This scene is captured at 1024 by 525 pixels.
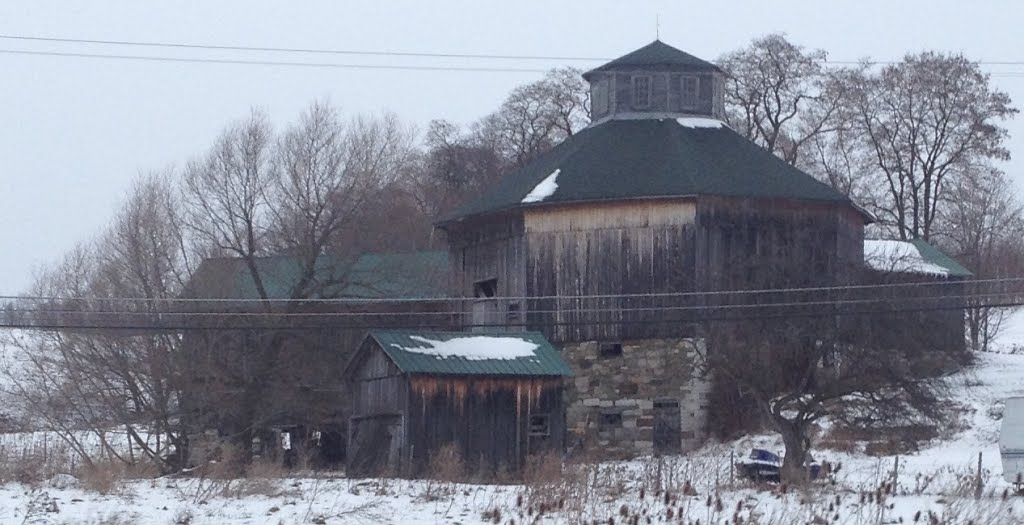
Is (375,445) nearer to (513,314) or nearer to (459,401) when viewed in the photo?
(459,401)

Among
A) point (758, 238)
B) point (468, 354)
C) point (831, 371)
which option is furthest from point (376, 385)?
point (758, 238)

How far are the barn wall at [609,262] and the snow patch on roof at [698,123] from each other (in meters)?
5.33

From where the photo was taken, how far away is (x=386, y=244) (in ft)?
170

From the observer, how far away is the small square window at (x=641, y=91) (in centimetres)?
4688

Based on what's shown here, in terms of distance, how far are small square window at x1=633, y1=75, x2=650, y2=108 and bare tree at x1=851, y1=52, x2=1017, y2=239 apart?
65.5 feet

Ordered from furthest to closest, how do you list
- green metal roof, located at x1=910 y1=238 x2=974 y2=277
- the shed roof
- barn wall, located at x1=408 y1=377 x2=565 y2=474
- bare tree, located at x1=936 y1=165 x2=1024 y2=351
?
bare tree, located at x1=936 y1=165 x2=1024 y2=351
green metal roof, located at x1=910 y1=238 x2=974 y2=277
the shed roof
barn wall, located at x1=408 y1=377 x2=565 y2=474

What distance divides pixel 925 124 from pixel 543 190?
85.2 ft

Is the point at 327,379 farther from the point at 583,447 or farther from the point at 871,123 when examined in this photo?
the point at 871,123

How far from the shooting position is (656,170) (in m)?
42.7

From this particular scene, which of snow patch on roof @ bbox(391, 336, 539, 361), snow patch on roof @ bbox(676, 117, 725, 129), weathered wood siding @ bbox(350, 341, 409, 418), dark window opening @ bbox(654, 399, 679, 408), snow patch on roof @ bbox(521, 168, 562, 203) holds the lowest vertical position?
dark window opening @ bbox(654, 399, 679, 408)

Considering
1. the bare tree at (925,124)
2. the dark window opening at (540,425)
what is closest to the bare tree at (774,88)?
the bare tree at (925,124)

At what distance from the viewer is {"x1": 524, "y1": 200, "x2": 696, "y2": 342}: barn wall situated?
136 feet

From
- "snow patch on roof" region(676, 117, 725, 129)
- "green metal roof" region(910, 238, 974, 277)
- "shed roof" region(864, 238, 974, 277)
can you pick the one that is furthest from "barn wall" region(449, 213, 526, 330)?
"green metal roof" region(910, 238, 974, 277)

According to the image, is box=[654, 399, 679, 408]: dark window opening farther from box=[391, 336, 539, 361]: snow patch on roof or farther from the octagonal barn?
box=[391, 336, 539, 361]: snow patch on roof
